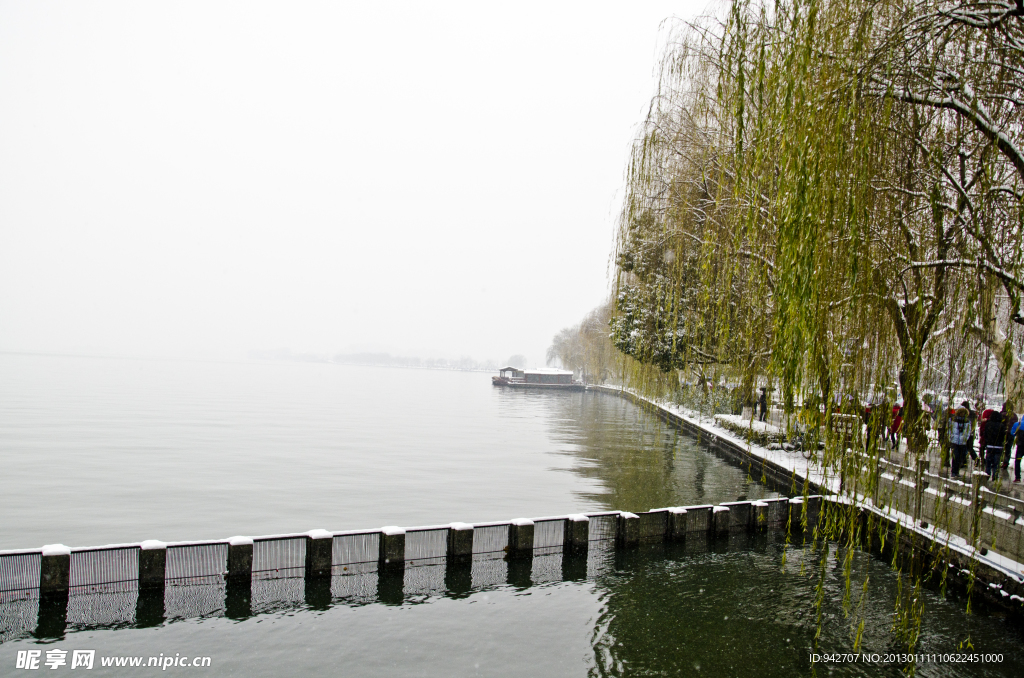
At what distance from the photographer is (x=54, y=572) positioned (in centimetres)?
824

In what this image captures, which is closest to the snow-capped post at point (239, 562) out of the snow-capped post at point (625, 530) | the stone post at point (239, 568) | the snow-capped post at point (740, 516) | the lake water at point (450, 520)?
the stone post at point (239, 568)

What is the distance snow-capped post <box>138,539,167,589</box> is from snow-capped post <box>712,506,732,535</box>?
9.20 metres

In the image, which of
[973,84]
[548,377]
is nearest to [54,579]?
[973,84]

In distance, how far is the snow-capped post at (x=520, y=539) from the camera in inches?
428

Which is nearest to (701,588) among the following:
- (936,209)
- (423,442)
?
(936,209)

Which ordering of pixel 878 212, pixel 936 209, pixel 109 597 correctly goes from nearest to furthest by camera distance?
pixel 936 209
pixel 878 212
pixel 109 597

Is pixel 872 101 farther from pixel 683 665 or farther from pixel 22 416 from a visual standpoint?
pixel 22 416

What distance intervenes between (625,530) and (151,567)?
288 inches

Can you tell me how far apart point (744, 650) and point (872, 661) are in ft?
4.64

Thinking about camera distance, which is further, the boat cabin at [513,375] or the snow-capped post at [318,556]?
the boat cabin at [513,375]

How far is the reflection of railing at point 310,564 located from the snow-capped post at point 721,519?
0.60 metres

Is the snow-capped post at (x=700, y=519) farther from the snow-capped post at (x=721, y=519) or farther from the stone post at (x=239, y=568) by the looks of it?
the stone post at (x=239, y=568)

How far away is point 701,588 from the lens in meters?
10.0

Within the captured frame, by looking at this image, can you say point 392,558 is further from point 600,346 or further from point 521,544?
point 600,346
